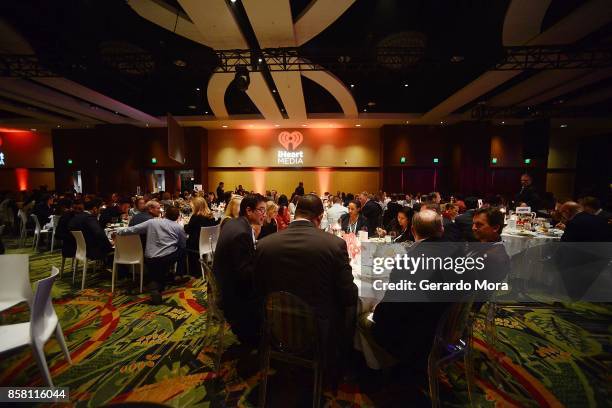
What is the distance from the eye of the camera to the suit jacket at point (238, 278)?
240cm

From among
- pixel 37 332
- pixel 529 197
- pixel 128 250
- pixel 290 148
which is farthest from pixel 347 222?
pixel 290 148

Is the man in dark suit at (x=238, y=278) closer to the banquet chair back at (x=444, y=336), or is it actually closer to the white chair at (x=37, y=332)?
the white chair at (x=37, y=332)

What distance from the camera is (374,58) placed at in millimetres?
6363

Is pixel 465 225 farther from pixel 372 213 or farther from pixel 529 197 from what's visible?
pixel 529 197

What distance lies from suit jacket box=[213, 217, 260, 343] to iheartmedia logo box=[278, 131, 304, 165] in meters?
11.4

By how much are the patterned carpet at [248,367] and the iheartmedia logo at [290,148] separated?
415 inches

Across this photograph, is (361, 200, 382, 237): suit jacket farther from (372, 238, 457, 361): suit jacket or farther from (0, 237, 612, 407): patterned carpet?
(372, 238, 457, 361): suit jacket

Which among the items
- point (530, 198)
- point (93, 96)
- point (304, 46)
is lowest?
point (530, 198)

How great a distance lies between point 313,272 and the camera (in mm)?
1887

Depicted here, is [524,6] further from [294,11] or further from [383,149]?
[383,149]

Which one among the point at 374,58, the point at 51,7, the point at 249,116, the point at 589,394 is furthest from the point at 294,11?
the point at 589,394

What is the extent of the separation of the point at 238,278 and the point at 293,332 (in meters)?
0.72

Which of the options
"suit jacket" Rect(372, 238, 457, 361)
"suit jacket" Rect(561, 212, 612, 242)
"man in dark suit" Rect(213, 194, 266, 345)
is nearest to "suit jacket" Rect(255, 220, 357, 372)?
"suit jacket" Rect(372, 238, 457, 361)

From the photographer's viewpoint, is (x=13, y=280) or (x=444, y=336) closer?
(x=444, y=336)
